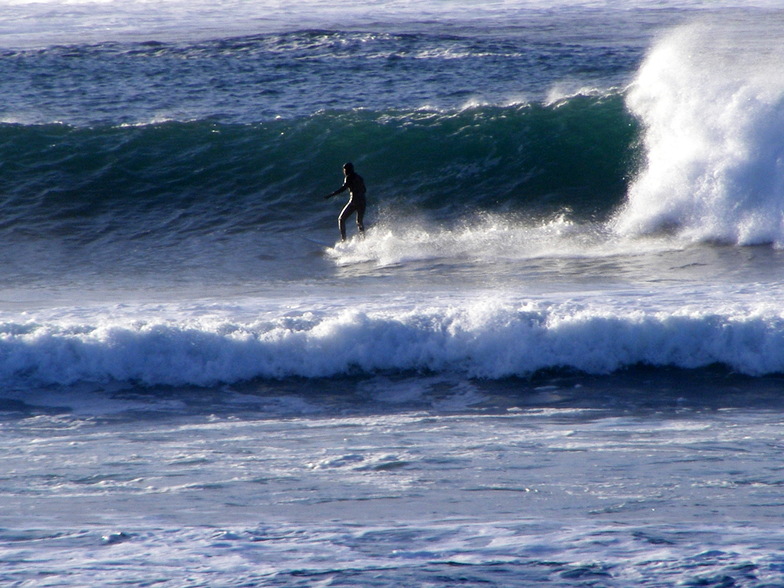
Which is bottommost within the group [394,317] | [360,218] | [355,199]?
[394,317]

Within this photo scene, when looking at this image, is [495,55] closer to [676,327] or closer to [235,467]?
[676,327]

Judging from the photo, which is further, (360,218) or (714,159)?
(714,159)

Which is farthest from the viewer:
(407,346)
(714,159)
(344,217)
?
(714,159)

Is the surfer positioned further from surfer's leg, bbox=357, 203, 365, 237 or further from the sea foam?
the sea foam

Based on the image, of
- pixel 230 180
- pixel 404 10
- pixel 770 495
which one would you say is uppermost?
pixel 404 10

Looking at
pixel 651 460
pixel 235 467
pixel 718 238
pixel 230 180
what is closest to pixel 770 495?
pixel 651 460

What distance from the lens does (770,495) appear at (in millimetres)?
4934

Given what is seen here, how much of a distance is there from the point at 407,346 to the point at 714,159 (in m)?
7.01

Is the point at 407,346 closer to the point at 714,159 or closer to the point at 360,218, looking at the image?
the point at 360,218

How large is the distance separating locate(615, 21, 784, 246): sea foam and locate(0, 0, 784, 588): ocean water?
0.15 ft

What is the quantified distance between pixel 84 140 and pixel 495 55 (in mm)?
9773

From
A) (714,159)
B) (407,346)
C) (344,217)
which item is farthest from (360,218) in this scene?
(407,346)

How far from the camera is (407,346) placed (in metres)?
7.92

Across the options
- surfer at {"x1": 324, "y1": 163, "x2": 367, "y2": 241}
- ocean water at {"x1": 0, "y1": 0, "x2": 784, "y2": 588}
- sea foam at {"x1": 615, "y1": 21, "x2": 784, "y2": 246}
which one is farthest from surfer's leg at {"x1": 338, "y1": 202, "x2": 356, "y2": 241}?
sea foam at {"x1": 615, "y1": 21, "x2": 784, "y2": 246}
